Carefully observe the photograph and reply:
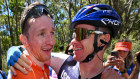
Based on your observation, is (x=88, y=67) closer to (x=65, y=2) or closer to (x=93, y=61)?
(x=93, y=61)

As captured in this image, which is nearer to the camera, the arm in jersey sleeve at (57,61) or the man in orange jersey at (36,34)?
the man in orange jersey at (36,34)

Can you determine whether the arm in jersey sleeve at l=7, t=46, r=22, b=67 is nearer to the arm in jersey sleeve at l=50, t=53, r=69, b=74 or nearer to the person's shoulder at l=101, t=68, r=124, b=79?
the arm in jersey sleeve at l=50, t=53, r=69, b=74

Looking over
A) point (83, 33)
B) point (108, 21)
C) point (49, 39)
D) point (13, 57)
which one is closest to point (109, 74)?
point (83, 33)

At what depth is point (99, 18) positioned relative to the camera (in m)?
2.73

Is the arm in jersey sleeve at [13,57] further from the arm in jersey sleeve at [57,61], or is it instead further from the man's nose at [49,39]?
the arm in jersey sleeve at [57,61]

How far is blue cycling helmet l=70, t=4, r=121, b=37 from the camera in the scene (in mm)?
2703

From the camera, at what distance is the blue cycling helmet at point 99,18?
2.70m

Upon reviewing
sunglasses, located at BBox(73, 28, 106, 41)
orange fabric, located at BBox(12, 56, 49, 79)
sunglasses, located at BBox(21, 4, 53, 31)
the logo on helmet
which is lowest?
orange fabric, located at BBox(12, 56, 49, 79)

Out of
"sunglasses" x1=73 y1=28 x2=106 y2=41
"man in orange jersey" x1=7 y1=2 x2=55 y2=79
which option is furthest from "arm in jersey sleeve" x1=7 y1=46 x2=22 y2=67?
"sunglasses" x1=73 y1=28 x2=106 y2=41

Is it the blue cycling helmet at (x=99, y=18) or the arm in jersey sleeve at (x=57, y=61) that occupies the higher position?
the blue cycling helmet at (x=99, y=18)

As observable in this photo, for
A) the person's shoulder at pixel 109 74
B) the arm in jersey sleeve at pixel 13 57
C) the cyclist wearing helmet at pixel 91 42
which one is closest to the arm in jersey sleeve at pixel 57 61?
the cyclist wearing helmet at pixel 91 42

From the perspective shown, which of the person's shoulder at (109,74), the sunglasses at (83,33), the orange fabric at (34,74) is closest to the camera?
the orange fabric at (34,74)

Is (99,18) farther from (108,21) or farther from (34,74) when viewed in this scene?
(34,74)

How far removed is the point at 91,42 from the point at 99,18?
50 cm
